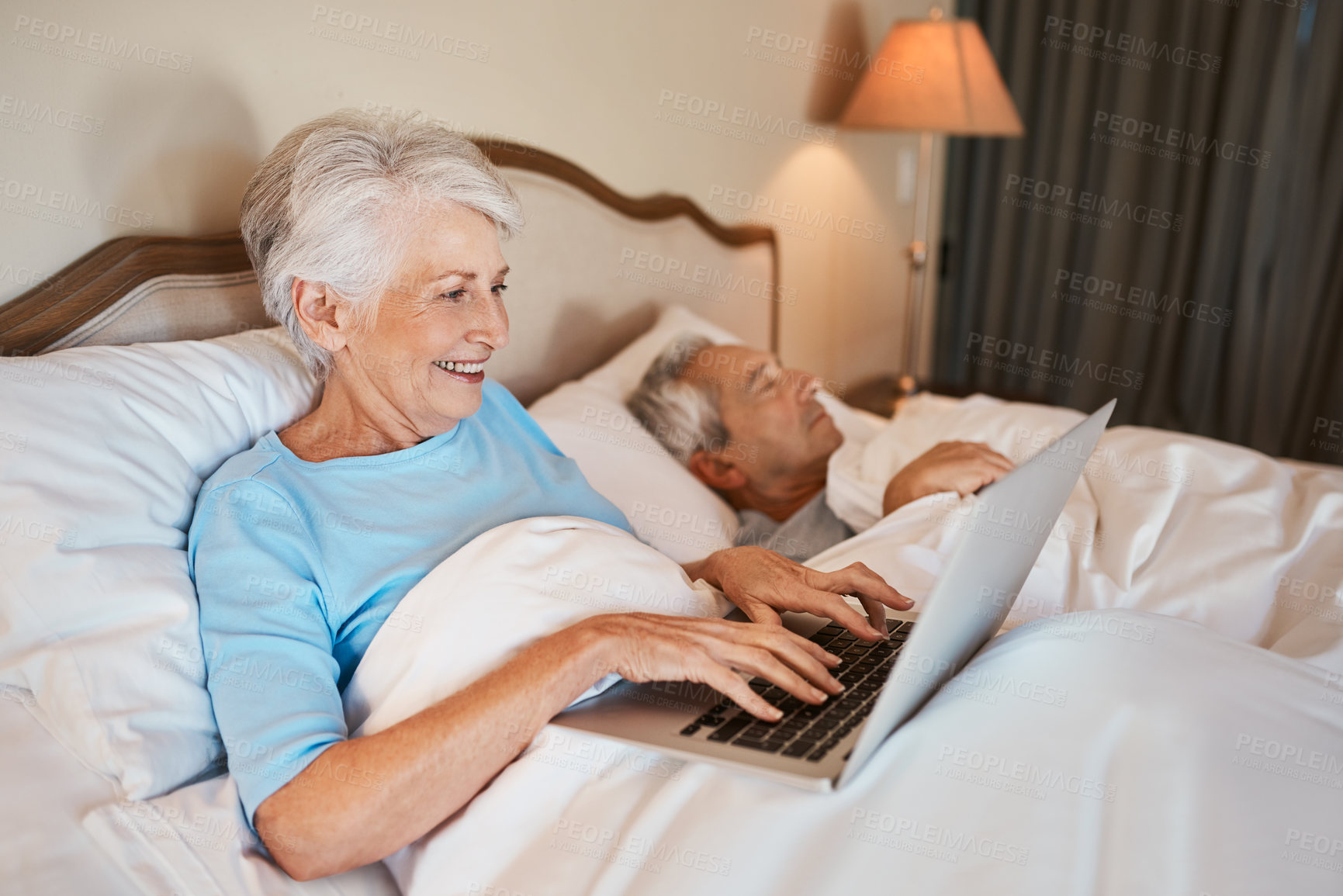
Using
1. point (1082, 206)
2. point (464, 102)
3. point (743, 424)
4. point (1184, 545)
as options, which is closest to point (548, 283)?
point (464, 102)

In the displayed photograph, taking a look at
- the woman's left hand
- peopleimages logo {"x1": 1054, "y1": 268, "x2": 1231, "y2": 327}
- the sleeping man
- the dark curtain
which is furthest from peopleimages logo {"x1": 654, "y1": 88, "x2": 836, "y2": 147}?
the woman's left hand

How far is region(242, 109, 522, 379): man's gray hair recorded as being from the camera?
116cm

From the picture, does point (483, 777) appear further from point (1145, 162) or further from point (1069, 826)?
point (1145, 162)

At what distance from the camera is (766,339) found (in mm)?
2734

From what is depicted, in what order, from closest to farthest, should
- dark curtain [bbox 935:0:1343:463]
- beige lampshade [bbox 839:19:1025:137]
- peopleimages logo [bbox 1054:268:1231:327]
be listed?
beige lampshade [bbox 839:19:1025:137] → dark curtain [bbox 935:0:1343:463] → peopleimages logo [bbox 1054:268:1231:327]

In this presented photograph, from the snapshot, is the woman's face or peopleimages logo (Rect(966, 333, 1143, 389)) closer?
the woman's face

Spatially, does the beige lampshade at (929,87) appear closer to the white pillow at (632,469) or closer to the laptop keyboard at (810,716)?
the white pillow at (632,469)

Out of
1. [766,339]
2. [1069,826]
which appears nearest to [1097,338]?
[766,339]

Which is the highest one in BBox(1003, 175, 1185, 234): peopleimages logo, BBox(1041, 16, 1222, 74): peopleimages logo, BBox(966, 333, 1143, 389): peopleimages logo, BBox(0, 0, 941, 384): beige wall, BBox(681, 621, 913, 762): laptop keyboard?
BBox(1041, 16, 1222, 74): peopleimages logo

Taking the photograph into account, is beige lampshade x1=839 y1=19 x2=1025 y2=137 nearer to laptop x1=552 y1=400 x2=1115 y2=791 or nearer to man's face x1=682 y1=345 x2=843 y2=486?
man's face x1=682 y1=345 x2=843 y2=486

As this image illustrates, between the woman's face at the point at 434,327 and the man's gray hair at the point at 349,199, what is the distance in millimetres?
20

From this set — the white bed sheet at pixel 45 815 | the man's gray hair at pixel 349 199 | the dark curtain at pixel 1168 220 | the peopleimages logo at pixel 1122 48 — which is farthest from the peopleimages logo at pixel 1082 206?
the white bed sheet at pixel 45 815

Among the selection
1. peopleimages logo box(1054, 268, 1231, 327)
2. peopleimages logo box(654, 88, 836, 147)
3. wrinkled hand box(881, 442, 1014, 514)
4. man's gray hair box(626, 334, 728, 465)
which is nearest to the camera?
wrinkled hand box(881, 442, 1014, 514)

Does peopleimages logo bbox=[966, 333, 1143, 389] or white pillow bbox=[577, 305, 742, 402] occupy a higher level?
white pillow bbox=[577, 305, 742, 402]
